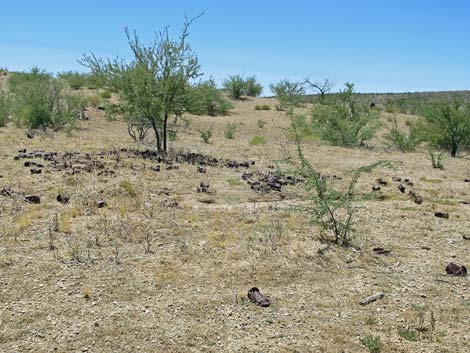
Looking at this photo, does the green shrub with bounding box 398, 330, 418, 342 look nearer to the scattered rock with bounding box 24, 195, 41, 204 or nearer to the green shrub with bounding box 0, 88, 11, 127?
the scattered rock with bounding box 24, 195, 41, 204

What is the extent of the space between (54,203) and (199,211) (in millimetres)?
2366

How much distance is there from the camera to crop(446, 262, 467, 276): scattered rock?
6426 millimetres

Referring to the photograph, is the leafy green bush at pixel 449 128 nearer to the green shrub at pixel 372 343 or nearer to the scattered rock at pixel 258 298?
the scattered rock at pixel 258 298

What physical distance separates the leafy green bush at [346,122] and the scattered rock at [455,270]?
524 inches

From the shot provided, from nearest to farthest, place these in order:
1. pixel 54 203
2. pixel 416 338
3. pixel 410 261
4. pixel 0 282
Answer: pixel 416 338, pixel 0 282, pixel 410 261, pixel 54 203

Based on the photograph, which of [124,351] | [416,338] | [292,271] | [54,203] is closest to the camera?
[124,351]

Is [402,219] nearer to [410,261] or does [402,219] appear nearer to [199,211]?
[410,261]

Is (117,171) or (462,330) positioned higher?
(117,171)

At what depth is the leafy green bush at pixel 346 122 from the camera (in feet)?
64.6

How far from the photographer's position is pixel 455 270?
6441 mm

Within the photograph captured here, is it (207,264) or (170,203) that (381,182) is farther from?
(207,264)

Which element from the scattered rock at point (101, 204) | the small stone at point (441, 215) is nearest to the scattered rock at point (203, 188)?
the scattered rock at point (101, 204)

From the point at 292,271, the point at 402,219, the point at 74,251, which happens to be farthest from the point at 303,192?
the point at 74,251

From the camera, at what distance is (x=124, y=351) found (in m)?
4.52
